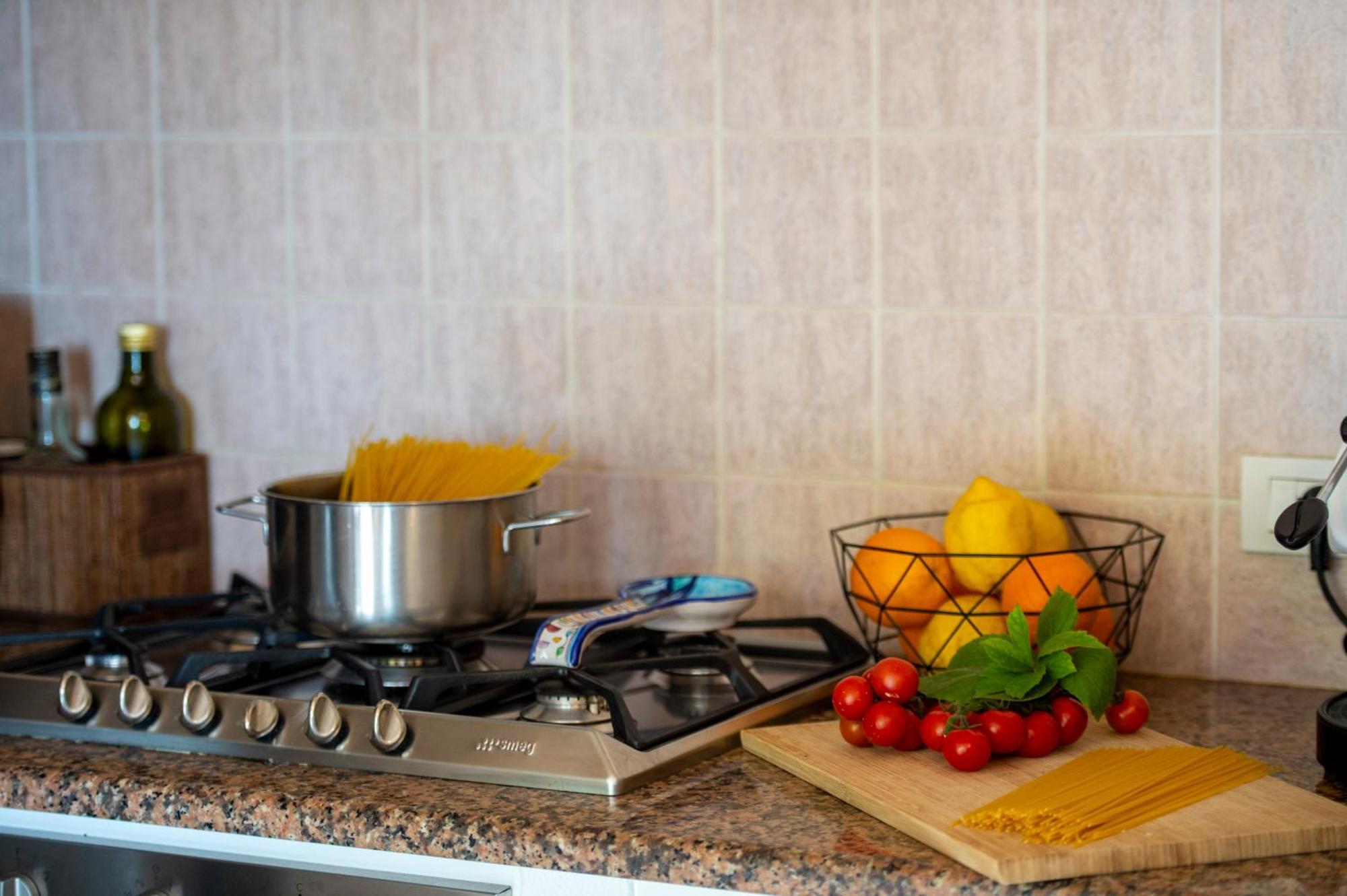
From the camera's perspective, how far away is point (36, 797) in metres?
1.13

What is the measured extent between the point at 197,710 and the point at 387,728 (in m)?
0.17

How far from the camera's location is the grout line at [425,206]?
160 cm

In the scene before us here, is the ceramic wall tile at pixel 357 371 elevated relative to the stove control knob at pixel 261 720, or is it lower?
elevated

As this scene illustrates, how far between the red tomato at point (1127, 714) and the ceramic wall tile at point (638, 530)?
0.53 metres

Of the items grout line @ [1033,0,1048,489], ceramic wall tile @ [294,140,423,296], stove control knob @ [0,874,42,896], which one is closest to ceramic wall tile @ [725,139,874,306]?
grout line @ [1033,0,1048,489]

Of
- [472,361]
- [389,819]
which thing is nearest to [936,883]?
[389,819]

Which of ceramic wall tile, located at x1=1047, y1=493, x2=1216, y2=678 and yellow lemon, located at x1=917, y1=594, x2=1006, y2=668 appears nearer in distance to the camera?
yellow lemon, located at x1=917, y1=594, x2=1006, y2=668

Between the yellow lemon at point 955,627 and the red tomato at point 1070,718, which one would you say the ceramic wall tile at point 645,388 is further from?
the red tomato at point 1070,718

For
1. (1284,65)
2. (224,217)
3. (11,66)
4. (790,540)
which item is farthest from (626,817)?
(11,66)

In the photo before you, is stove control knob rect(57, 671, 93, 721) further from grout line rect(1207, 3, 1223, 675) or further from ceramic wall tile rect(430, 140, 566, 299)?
grout line rect(1207, 3, 1223, 675)

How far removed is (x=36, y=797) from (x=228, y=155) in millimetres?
843

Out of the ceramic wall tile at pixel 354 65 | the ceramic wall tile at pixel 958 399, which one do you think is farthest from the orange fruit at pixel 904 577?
the ceramic wall tile at pixel 354 65

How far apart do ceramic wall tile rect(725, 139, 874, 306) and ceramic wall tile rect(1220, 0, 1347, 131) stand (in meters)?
0.35

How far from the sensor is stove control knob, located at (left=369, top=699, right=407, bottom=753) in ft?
3.64
